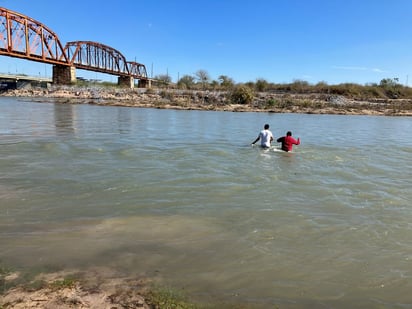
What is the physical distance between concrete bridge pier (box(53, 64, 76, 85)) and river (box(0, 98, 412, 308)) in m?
82.5

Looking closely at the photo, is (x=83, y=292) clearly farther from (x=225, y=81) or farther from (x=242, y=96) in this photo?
(x=225, y=81)

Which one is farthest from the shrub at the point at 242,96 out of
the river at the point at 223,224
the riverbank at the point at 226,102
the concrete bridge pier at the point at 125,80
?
the concrete bridge pier at the point at 125,80

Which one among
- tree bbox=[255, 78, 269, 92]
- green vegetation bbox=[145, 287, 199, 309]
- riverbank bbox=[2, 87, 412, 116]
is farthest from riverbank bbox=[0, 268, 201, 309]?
tree bbox=[255, 78, 269, 92]

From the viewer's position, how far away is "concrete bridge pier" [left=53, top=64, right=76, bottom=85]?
87.9 meters

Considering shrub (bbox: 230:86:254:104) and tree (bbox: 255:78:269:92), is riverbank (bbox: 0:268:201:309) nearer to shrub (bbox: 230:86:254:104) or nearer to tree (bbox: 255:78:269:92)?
shrub (bbox: 230:86:254:104)

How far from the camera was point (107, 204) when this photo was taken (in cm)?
753

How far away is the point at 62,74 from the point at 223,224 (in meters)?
93.5

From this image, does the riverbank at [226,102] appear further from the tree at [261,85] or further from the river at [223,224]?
the river at [223,224]

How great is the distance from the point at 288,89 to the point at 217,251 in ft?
262

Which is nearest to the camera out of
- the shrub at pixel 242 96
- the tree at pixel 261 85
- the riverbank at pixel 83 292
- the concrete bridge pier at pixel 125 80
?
the riverbank at pixel 83 292

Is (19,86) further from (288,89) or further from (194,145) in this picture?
(194,145)

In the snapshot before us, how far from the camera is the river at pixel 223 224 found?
4.63 m

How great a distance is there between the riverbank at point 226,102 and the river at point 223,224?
3958cm

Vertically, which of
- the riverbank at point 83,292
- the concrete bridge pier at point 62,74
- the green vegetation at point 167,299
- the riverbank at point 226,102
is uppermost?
the concrete bridge pier at point 62,74
